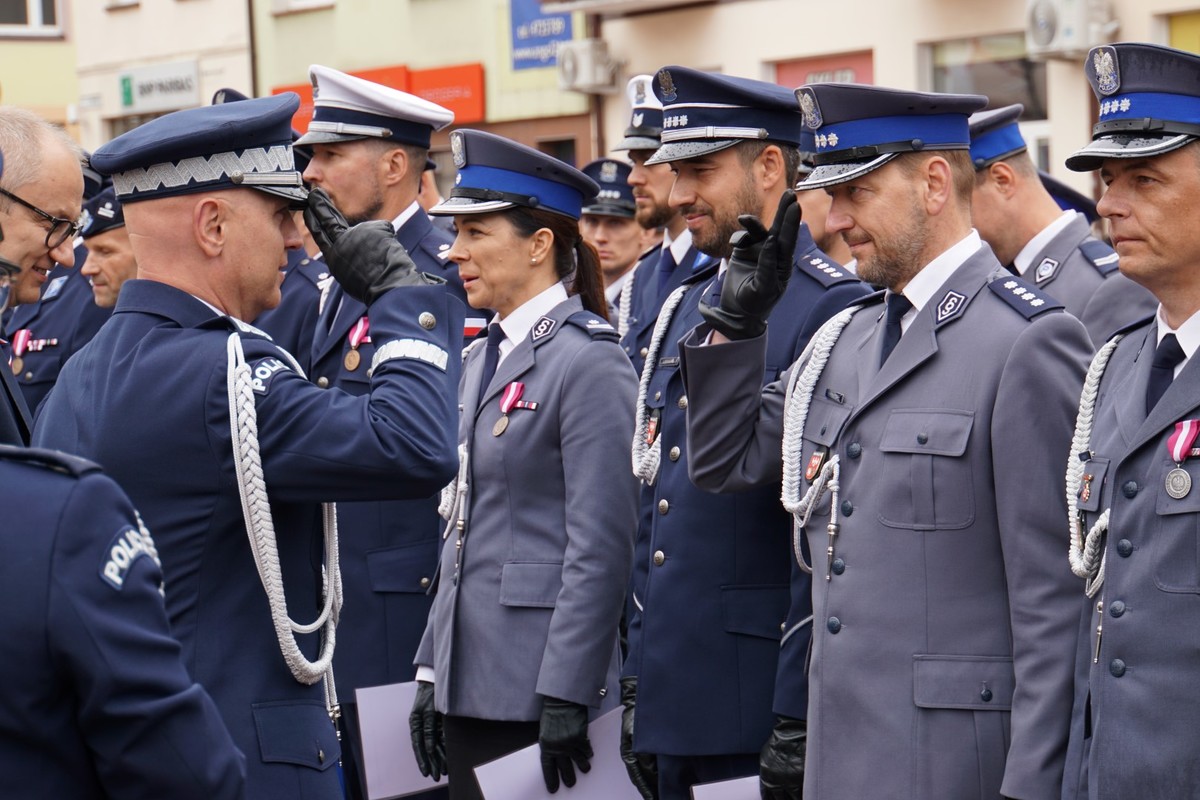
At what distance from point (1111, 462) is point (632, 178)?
13.4 feet

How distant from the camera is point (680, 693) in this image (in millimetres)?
4430

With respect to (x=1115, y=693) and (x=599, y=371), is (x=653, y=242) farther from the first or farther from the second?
(x=1115, y=693)

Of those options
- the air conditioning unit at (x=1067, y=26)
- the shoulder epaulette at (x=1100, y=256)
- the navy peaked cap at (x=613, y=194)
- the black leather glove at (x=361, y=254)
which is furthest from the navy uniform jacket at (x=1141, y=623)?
the air conditioning unit at (x=1067, y=26)

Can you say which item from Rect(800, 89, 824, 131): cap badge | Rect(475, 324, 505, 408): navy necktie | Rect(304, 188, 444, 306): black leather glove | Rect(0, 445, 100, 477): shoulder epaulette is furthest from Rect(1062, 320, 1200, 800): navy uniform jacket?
Rect(475, 324, 505, 408): navy necktie

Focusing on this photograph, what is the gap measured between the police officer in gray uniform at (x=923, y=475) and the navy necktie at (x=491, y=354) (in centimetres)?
109

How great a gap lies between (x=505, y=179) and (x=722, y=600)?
4.77 ft

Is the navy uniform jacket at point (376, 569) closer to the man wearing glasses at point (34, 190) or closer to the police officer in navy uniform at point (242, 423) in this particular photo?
the man wearing glasses at point (34, 190)

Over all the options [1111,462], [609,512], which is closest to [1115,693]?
[1111,462]

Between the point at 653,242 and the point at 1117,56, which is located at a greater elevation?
the point at 1117,56

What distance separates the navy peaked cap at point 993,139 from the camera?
21.0 feet

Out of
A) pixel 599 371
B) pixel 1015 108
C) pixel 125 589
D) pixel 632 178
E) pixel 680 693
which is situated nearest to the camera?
pixel 125 589

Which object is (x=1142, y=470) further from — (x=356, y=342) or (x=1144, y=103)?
(x=356, y=342)

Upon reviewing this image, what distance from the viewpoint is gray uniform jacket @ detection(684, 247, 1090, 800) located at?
339 centimetres

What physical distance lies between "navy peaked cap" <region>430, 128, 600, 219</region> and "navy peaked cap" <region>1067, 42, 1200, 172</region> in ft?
6.49
